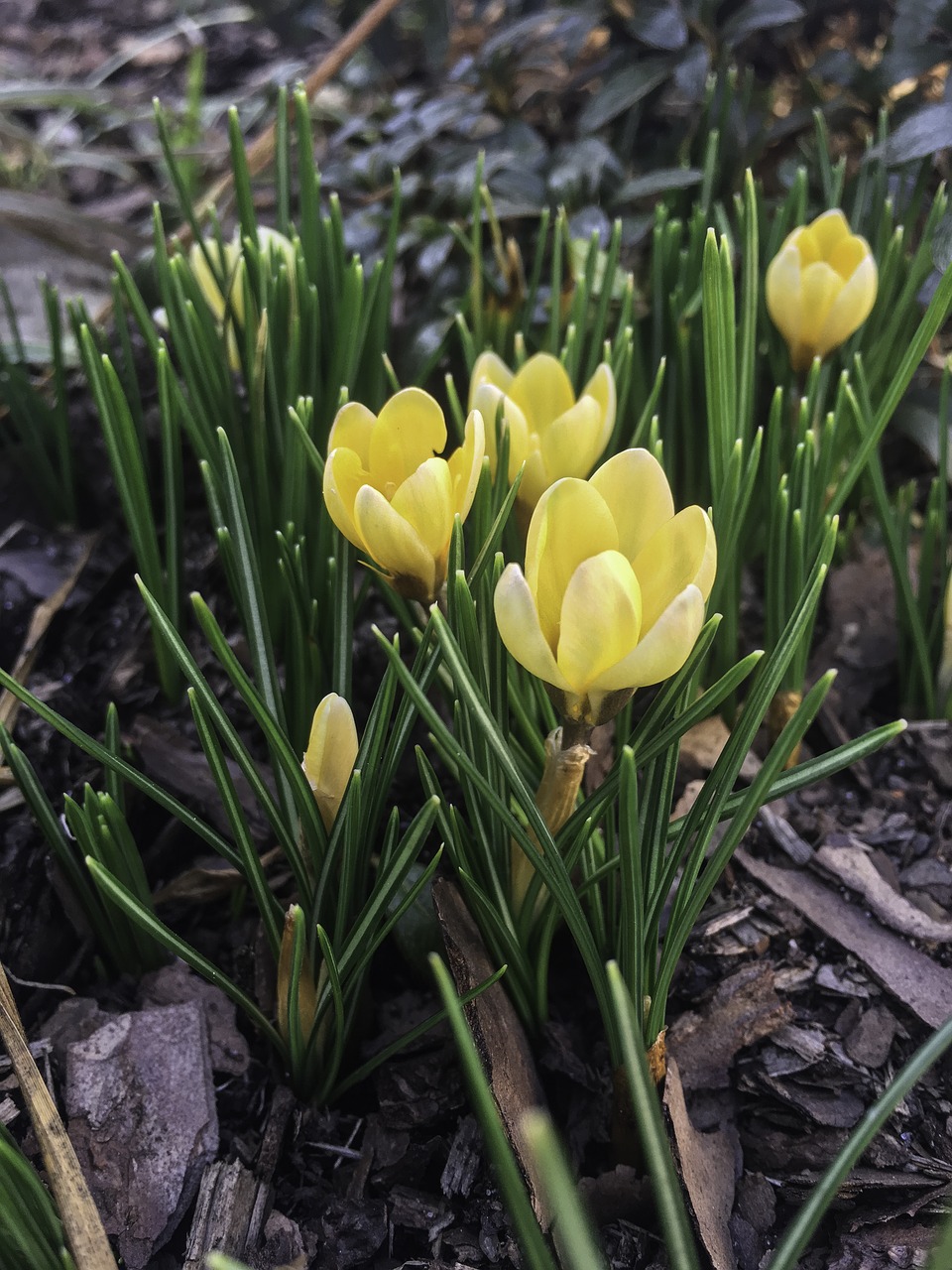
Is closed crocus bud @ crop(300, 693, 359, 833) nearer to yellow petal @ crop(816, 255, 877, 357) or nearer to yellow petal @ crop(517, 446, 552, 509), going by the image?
yellow petal @ crop(517, 446, 552, 509)

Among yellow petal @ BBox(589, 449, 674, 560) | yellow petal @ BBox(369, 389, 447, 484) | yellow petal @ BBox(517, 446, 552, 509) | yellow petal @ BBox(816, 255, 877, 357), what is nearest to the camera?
yellow petal @ BBox(589, 449, 674, 560)

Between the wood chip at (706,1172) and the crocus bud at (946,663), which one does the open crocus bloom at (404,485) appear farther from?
the crocus bud at (946,663)

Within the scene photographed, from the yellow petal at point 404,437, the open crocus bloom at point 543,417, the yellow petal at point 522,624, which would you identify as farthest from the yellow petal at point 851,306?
the yellow petal at point 522,624

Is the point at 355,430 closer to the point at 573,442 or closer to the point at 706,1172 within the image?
the point at 573,442

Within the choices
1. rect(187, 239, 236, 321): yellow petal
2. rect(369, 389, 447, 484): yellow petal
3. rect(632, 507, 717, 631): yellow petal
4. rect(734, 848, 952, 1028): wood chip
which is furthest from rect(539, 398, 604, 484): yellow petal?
rect(187, 239, 236, 321): yellow petal

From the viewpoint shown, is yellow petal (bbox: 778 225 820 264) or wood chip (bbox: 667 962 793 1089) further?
yellow petal (bbox: 778 225 820 264)

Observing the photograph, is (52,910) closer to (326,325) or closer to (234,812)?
(234,812)
